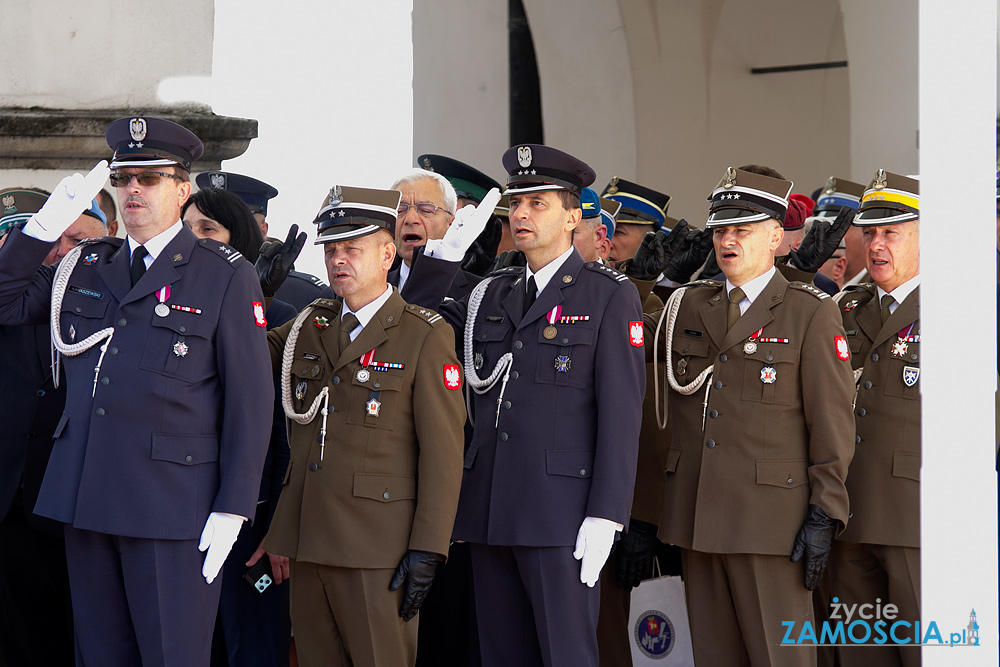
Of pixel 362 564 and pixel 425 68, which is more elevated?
pixel 425 68

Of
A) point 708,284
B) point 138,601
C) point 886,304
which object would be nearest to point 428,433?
point 138,601

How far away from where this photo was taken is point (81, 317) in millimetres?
3207

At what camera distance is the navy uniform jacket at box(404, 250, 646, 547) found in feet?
11.0

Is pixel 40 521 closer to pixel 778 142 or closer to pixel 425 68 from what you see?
pixel 425 68

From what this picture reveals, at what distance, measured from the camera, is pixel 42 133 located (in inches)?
205

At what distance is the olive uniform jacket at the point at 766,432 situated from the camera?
3471 millimetres

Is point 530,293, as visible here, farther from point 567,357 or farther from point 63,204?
point 63,204

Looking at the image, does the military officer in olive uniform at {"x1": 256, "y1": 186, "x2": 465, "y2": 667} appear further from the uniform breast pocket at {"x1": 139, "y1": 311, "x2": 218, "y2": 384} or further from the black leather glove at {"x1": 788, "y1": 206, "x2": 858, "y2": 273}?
the black leather glove at {"x1": 788, "y1": 206, "x2": 858, "y2": 273}

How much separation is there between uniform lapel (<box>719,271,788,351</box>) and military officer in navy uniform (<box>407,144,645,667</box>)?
32 centimetres

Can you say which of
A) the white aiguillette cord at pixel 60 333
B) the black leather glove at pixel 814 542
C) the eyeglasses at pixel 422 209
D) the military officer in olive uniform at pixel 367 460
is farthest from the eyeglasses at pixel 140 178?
the black leather glove at pixel 814 542

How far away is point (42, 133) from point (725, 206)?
3.10 metres

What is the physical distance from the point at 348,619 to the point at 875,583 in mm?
1700

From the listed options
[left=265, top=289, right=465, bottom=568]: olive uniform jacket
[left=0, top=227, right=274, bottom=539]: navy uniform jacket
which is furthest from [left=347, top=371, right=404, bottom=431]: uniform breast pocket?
[left=0, top=227, right=274, bottom=539]: navy uniform jacket

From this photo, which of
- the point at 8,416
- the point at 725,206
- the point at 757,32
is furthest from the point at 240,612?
the point at 757,32
